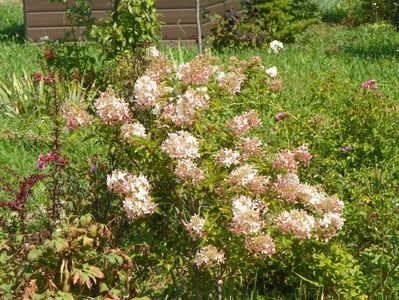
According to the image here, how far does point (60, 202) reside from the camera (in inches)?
183

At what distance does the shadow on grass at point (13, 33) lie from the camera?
14505 millimetres

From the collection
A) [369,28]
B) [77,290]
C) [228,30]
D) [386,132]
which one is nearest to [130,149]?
[77,290]

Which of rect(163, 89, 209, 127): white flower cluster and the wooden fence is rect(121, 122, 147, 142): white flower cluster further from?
the wooden fence

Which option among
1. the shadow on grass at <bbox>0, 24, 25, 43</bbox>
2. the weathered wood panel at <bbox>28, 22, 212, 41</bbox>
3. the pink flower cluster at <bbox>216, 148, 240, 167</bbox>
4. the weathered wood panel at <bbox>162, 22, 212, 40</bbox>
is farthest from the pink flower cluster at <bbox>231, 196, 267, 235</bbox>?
the shadow on grass at <bbox>0, 24, 25, 43</bbox>

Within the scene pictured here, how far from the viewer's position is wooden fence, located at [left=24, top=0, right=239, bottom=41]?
13.9m

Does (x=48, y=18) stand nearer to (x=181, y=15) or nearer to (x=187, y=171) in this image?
(x=181, y=15)

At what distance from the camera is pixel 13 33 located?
15.4 meters

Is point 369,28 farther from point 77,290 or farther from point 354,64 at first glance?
point 77,290

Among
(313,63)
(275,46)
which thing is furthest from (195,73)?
(275,46)

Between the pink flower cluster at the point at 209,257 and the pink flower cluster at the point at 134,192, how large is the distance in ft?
0.91

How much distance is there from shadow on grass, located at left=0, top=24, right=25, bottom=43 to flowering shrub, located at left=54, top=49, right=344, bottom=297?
10185 millimetres

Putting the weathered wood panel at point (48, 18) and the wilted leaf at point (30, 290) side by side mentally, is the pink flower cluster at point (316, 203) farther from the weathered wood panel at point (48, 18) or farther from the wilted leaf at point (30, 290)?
the weathered wood panel at point (48, 18)

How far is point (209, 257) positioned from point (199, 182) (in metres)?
0.32

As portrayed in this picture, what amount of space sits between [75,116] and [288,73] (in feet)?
20.6
